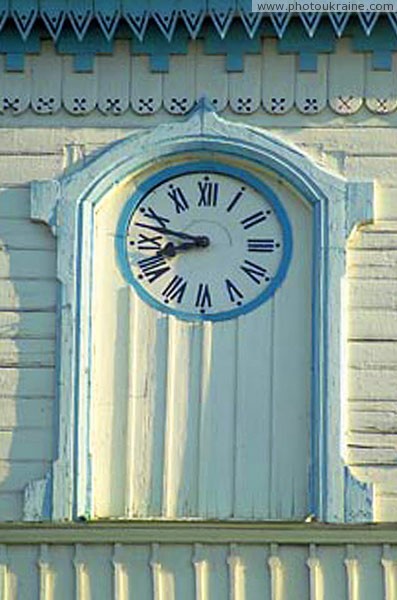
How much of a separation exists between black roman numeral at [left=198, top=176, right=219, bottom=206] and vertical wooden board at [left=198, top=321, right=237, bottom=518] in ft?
2.09

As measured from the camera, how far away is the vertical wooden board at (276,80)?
490 inches

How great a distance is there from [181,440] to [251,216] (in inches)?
47.3

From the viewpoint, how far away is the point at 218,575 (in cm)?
1188

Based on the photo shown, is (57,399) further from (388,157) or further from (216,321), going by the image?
(388,157)

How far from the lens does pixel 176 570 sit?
11.9 m

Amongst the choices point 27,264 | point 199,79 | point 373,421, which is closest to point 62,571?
point 27,264

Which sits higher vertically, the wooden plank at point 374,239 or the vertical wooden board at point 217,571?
the wooden plank at point 374,239

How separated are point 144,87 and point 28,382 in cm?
164

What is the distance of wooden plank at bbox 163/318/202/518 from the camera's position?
12141 millimetres

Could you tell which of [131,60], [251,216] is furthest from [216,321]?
[131,60]

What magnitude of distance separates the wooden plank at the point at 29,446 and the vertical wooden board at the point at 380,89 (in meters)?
2.36

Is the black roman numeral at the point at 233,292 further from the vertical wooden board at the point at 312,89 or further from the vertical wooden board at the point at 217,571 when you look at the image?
the vertical wooden board at the point at 217,571

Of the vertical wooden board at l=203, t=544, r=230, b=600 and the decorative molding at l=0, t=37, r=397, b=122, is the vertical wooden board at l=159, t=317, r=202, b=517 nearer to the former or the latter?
the vertical wooden board at l=203, t=544, r=230, b=600

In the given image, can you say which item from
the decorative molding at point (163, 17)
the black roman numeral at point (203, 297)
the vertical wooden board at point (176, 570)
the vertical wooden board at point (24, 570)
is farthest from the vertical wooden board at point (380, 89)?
the vertical wooden board at point (24, 570)
